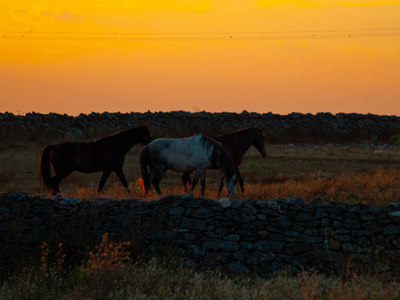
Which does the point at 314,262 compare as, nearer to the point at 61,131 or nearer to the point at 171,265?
the point at 171,265

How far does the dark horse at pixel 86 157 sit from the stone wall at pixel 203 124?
19.8m

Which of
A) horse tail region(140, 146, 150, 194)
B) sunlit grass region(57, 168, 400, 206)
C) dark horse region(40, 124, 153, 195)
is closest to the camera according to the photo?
sunlit grass region(57, 168, 400, 206)

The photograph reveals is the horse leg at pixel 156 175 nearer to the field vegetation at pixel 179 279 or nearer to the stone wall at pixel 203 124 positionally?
the field vegetation at pixel 179 279

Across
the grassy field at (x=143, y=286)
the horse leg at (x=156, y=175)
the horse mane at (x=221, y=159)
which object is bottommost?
the grassy field at (x=143, y=286)

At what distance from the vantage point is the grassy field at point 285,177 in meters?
13.5

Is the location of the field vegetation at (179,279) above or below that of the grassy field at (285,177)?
below

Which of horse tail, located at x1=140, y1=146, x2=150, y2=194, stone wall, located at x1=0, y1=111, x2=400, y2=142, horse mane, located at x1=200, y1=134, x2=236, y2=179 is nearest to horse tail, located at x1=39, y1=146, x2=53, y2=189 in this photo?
horse tail, located at x1=140, y1=146, x2=150, y2=194

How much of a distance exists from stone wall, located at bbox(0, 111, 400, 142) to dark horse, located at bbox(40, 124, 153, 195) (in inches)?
779

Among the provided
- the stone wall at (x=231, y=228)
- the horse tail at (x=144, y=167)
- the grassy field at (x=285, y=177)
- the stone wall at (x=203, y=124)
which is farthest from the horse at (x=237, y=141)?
the stone wall at (x=203, y=124)

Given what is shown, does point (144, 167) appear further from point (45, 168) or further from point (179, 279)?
point (179, 279)

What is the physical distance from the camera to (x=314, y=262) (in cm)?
1005

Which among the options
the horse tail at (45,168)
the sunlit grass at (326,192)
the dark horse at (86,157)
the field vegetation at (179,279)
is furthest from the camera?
the dark horse at (86,157)

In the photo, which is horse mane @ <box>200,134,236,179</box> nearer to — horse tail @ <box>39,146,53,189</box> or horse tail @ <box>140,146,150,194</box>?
horse tail @ <box>140,146,150,194</box>

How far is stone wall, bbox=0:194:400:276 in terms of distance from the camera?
9930 millimetres
